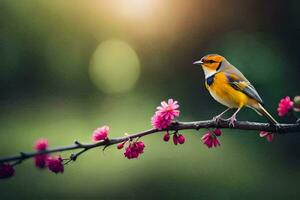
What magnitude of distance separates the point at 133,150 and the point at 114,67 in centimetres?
1254

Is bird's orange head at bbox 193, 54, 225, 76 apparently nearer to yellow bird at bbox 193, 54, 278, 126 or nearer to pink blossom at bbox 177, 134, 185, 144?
yellow bird at bbox 193, 54, 278, 126

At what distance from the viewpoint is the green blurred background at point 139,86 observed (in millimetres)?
5262

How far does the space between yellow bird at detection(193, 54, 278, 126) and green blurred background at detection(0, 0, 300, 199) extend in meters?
2.56

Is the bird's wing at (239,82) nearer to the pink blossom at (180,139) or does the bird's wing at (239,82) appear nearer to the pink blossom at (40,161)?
the pink blossom at (180,139)

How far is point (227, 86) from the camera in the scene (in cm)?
224

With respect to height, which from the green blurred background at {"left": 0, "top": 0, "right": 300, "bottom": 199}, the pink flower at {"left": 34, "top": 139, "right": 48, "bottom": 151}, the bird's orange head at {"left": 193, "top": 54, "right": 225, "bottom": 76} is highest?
the green blurred background at {"left": 0, "top": 0, "right": 300, "bottom": 199}

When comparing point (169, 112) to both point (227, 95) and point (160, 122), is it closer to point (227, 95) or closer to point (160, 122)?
point (160, 122)

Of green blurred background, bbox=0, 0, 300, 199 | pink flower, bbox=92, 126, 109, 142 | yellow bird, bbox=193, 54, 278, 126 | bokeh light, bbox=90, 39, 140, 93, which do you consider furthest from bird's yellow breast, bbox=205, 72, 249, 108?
bokeh light, bbox=90, 39, 140, 93

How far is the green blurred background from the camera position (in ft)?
17.3

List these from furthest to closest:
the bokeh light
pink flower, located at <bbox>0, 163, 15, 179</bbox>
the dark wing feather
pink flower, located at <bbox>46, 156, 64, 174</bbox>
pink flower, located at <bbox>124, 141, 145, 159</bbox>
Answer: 1. the bokeh light
2. the dark wing feather
3. pink flower, located at <bbox>124, 141, 145, 159</bbox>
4. pink flower, located at <bbox>46, 156, 64, 174</bbox>
5. pink flower, located at <bbox>0, 163, 15, 179</bbox>

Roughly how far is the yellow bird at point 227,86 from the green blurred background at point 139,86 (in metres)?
2.56

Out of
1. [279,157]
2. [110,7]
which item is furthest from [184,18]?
[279,157]

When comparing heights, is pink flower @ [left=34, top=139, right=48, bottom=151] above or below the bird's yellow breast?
below

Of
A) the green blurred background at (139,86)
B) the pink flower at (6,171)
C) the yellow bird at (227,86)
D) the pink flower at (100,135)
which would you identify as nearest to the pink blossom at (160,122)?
the pink flower at (100,135)
